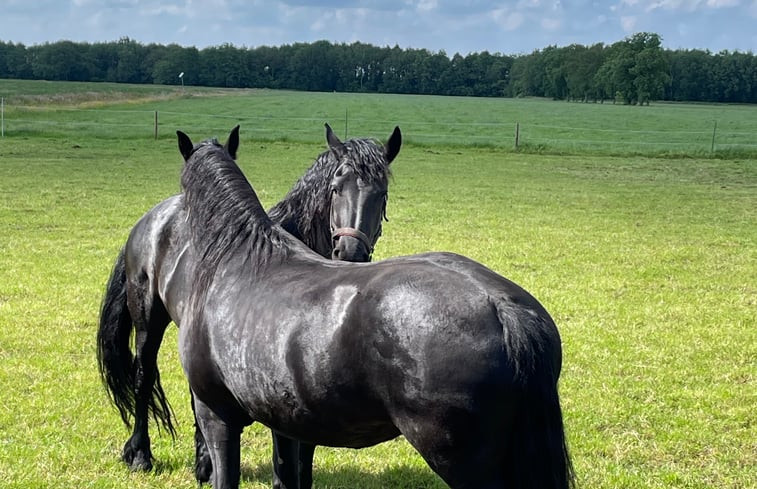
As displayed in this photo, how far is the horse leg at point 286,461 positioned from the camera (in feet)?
11.2

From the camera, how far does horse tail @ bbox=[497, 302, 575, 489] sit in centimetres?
215

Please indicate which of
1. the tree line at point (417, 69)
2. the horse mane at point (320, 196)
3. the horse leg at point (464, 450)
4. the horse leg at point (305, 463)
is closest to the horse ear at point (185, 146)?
the horse mane at point (320, 196)

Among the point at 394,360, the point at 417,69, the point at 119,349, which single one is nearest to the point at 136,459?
the point at 119,349

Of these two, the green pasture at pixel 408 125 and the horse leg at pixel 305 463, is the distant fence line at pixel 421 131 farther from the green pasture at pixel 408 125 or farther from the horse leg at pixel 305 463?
the horse leg at pixel 305 463

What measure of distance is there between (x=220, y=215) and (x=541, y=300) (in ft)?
18.7

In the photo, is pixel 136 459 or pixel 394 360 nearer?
pixel 394 360

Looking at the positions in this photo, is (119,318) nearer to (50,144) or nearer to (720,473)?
(720,473)

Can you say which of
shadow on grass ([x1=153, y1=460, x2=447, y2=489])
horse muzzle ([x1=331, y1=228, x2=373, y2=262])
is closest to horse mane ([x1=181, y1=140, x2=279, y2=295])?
horse muzzle ([x1=331, y1=228, x2=373, y2=262])

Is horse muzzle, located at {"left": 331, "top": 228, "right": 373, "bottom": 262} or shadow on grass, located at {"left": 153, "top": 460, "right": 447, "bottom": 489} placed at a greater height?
horse muzzle, located at {"left": 331, "top": 228, "right": 373, "bottom": 262}

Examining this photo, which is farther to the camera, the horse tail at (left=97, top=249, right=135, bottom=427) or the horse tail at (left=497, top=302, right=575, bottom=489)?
the horse tail at (left=97, top=249, right=135, bottom=427)

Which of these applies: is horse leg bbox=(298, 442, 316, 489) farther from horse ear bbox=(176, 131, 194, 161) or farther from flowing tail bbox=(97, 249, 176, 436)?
horse ear bbox=(176, 131, 194, 161)

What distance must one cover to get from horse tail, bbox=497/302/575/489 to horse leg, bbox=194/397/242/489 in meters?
1.26

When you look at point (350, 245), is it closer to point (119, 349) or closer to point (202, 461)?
point (202, 461)

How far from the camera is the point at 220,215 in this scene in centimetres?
313
